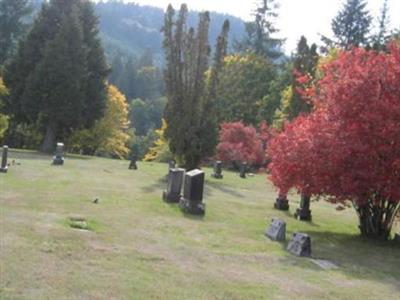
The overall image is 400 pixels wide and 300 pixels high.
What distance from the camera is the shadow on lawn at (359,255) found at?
460 inches

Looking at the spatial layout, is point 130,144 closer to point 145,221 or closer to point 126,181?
point 126,181

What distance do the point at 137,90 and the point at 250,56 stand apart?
258 ft

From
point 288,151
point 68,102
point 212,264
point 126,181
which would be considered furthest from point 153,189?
point 68,102

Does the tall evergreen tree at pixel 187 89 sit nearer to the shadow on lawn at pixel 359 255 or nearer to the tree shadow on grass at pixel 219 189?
the tree shadow on grass at pixel 219 189

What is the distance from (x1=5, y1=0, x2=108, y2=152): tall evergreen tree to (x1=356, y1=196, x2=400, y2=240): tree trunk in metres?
28.5

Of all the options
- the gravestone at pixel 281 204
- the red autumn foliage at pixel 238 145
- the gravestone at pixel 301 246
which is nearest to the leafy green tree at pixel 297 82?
the red autumn foliage at pixel 238 145

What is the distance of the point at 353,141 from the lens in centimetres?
1466

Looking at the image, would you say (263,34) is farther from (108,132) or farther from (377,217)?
(377,217)

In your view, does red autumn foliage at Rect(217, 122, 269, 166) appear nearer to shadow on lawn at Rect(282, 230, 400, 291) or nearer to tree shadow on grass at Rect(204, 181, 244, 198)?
tree shadow on grass at Rect(204, 181, 244, 198)

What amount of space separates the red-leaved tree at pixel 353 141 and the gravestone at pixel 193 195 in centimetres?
251

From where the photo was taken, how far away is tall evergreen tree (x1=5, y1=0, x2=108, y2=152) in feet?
134

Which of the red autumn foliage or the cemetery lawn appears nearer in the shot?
the cemetery lawn

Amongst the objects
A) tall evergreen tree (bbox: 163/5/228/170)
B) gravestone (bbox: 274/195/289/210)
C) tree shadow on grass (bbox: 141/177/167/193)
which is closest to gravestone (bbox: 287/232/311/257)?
gravestone (bbox: 274/195/289/210)

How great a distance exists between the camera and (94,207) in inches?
626
